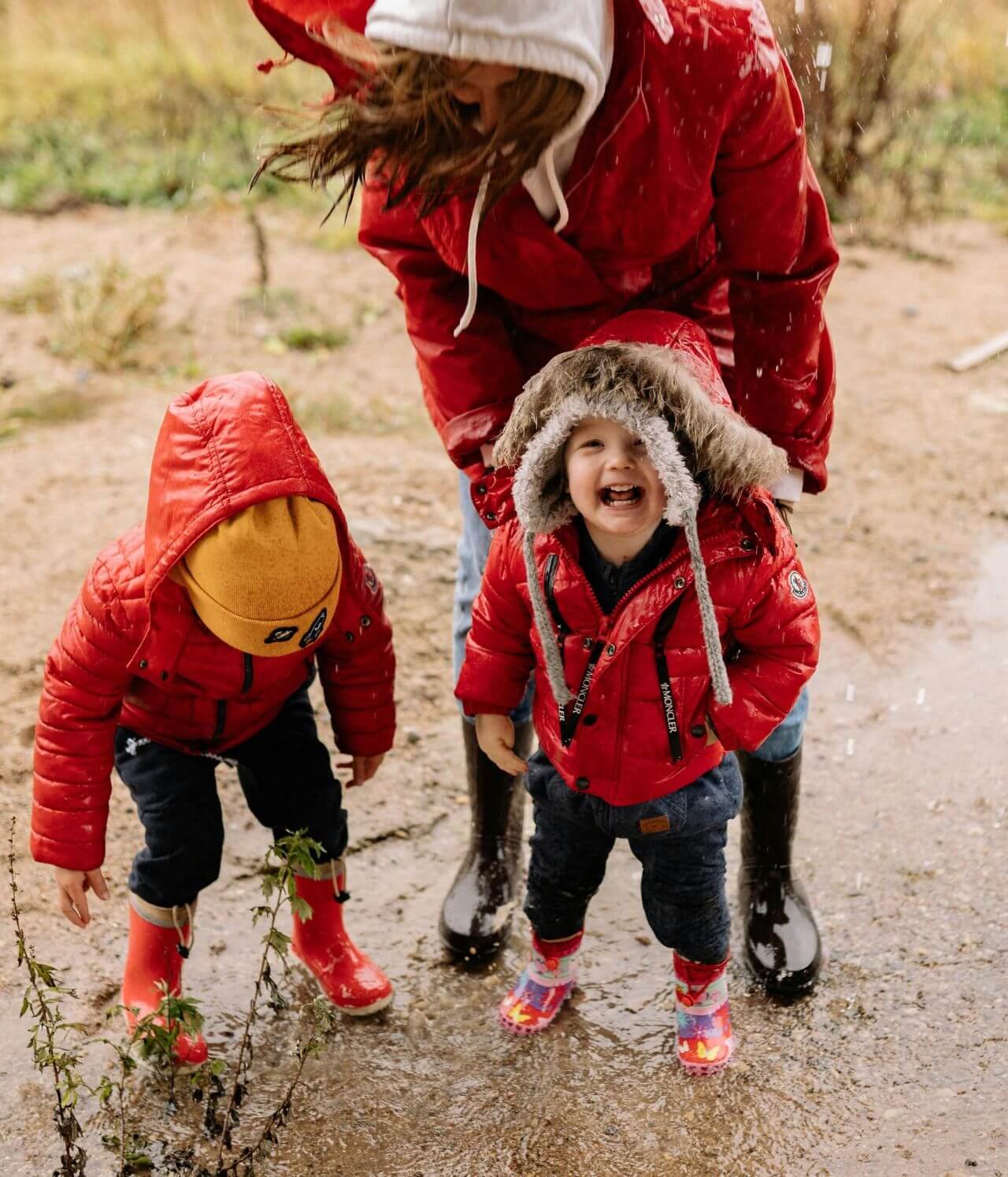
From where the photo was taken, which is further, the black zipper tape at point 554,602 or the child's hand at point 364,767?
the child's hand at point 364,767

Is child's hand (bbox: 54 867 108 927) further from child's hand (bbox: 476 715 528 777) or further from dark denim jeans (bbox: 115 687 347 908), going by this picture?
child's hand (bbox: 476 715 528 777)

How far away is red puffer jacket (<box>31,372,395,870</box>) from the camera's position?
200 cm

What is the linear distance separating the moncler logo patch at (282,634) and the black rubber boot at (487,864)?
693mm

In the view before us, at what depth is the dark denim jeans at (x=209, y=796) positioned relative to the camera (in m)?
2.22

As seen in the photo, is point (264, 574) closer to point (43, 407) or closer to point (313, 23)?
point (313, 23)


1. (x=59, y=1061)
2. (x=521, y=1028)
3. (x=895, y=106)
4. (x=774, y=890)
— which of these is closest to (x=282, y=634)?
(x=59, y=1061)

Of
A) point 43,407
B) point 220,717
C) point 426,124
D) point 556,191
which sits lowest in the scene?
point 43,407

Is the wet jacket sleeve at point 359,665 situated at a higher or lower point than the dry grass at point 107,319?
higher

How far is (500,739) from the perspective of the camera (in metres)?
2.30

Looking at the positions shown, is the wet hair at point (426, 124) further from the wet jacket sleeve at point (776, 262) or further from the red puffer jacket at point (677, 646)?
the red puffer jacket at point (677, 646)

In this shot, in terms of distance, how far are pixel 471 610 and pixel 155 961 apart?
90 centimetres

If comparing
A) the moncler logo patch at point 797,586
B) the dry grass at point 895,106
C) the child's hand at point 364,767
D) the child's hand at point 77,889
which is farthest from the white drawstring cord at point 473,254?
the dry grass at point 895,106

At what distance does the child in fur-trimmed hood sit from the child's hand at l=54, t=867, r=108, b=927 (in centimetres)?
73

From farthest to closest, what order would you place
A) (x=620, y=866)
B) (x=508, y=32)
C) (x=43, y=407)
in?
(x=43, y=407) → (x=620, y=866) → (x=508, y=32)
